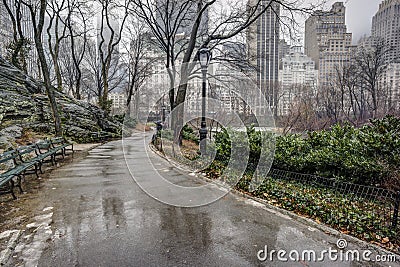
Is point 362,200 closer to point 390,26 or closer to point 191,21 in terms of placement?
point 191,21

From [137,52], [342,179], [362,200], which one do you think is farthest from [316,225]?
[137,52]

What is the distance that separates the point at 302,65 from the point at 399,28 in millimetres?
10415

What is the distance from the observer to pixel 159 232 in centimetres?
381

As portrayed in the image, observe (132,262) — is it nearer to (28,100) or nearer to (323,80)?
(28,100)

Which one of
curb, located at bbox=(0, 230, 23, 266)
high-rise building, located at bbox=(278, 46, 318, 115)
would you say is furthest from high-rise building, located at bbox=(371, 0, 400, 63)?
curb, located at bbox=(0, 230, 23, 266)

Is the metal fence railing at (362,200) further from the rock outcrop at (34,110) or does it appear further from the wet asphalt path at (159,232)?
the rock outcrop at (34,110)

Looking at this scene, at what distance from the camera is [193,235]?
3762 millimetres

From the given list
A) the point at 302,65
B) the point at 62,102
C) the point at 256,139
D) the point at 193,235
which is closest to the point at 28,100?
the point at 62,102

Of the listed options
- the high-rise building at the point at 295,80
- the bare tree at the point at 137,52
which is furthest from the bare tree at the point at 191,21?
the high-rise building at the point at 295,80

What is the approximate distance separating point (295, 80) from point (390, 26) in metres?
12.3

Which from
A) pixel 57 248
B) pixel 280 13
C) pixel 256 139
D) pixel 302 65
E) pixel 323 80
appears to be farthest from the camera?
pixel 323 80

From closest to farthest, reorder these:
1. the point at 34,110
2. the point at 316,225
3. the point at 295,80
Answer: the point at 316,225, the point at 34,110, the point at 295,80

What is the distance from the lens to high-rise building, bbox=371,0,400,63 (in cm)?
2709

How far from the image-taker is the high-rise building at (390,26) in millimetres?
27094
